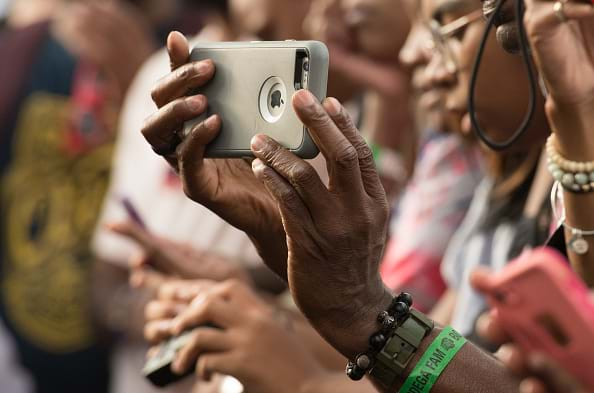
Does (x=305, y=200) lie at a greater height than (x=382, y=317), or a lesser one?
greater

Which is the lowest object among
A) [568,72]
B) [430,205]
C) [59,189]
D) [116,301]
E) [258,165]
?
[116,301]

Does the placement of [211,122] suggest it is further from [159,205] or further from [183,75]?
[159,205]

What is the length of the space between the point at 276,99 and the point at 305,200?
6.3 inches

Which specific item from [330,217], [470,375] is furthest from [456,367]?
[330,217]

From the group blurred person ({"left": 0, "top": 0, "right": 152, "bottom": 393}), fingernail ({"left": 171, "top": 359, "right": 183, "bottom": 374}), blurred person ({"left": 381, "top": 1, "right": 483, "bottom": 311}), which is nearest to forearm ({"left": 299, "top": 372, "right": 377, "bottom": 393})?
fingernail ({"left": 171, "top": 359, "right": 183, "bottom": 374})

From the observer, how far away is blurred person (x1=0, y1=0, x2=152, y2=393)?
4.09 m

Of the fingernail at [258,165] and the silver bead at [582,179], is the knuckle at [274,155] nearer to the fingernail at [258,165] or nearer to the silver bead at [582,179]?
the fingernail at [258,165]

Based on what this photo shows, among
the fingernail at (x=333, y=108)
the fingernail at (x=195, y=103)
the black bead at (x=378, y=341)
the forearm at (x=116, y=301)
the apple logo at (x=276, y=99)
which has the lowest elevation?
the forearm at (x=116, y=301)

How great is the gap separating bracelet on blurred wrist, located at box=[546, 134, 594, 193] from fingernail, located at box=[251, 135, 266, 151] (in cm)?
45

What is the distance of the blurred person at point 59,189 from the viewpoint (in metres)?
4.09

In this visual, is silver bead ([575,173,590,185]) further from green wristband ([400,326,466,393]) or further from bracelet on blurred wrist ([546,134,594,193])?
green wristband ([400,326,466,393])

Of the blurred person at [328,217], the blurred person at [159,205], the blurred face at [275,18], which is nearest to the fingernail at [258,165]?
the blurred person at [328,217]

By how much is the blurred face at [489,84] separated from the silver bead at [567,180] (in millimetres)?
472

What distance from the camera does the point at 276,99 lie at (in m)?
1.47
